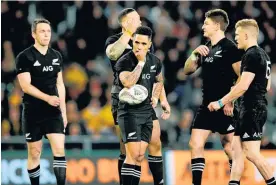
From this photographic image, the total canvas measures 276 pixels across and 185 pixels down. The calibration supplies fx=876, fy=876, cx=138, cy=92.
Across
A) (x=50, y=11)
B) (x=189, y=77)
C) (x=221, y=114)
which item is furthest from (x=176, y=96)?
(x=221, y=114)

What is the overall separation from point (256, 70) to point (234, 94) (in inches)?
15.3

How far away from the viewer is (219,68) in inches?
438

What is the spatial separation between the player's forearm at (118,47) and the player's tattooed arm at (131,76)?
2.29 feet

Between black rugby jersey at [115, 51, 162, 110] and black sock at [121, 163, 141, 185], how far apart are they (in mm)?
735

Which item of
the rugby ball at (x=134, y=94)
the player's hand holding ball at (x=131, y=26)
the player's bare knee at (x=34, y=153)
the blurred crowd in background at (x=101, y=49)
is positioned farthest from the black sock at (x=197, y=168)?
the blurred crowd in background at (x=101, y=49)

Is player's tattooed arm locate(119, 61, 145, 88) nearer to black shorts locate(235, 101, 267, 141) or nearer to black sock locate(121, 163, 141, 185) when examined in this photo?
black sock locate(121, 163, 141, 185)

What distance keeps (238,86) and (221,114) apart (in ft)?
2.73

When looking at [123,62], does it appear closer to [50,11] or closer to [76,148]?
[76,148]

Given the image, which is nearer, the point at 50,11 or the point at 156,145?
the point at 156,145

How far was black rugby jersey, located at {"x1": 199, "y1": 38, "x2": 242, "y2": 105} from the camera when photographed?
11.1 metres

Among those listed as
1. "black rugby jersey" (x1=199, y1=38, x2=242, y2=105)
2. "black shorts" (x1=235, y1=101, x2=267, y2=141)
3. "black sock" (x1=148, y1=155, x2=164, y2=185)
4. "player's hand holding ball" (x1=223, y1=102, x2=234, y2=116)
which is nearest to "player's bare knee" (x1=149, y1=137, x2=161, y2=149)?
"black sock" (x1=148, y1=155, x2=164, y2=185)

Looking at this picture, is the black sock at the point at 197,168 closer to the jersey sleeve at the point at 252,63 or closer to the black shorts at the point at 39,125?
the jersey sleeve at the point at 252,63

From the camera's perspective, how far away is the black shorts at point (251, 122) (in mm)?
10586

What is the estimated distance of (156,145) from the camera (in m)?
11.1
